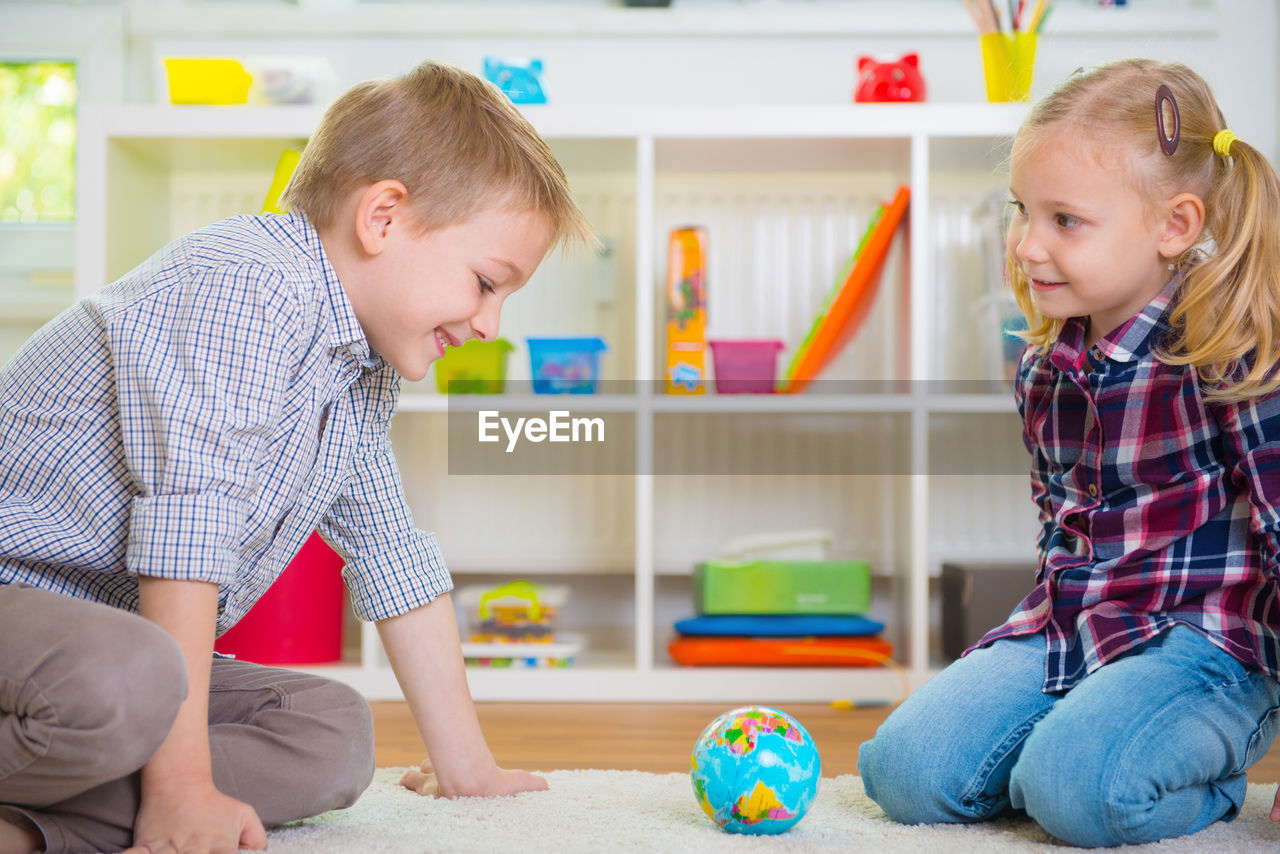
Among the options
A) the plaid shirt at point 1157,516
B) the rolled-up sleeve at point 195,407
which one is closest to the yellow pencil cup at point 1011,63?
the plaid shirt at point 1157,516

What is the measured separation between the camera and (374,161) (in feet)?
2.82

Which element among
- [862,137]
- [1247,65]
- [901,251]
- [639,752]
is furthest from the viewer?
[1247,65]

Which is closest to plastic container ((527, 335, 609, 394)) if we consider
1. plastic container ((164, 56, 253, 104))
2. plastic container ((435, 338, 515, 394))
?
plastic container ((435, 338, 515, 394))

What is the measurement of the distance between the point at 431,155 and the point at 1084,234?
1.73 ft

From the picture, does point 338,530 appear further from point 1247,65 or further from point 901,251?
point 1247,65

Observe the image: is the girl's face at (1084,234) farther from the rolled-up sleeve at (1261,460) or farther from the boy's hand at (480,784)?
the boy's hand at (480,784)

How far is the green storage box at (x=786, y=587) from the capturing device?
1659 millimetres

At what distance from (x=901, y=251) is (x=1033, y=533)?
1.72 feet

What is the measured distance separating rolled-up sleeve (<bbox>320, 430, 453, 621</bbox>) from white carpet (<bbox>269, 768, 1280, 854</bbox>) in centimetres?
16

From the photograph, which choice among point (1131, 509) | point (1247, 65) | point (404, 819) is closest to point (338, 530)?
point (404, 819)

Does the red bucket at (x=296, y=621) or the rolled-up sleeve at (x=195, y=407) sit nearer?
the rolled-up sleeve at (x=195, y=407)

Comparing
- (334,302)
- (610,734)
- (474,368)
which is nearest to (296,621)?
(474,368)

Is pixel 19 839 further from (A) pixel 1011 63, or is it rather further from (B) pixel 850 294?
(A) pixel 1011 63

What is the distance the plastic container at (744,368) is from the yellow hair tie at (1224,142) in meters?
0.82
